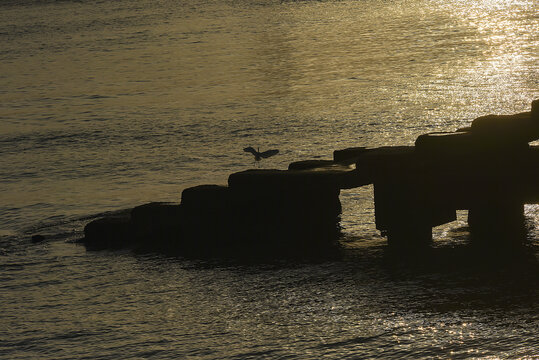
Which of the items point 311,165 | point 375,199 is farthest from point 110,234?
point 375,199

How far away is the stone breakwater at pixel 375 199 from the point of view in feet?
31.8

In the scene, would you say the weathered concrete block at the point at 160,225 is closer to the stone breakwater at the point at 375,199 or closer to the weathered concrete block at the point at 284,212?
the stone breakwater at the point at 375,199

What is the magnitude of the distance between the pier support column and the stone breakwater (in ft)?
0.04

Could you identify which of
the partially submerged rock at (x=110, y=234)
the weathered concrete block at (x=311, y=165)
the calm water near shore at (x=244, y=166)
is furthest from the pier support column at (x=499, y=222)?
the partially submerged rock at (x=110, y=234)

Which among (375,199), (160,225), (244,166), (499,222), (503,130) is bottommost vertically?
(499,222)

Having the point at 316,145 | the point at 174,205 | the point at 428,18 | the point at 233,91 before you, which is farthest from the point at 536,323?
the point at 428,18

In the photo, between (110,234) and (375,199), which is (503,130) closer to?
(375,199)

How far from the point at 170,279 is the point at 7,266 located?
7.44 ft

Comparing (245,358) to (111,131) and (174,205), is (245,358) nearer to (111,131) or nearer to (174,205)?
(174,205)

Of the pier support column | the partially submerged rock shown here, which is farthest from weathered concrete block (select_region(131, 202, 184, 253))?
the pier support column

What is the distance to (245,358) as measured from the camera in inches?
298

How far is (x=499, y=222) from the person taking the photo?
34.0ft

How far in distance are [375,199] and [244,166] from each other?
17.3 feet

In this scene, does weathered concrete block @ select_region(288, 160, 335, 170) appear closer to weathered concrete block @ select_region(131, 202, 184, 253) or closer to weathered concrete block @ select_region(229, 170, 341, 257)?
weathered concrete block @ select_region(229, 170, 341, 257)
